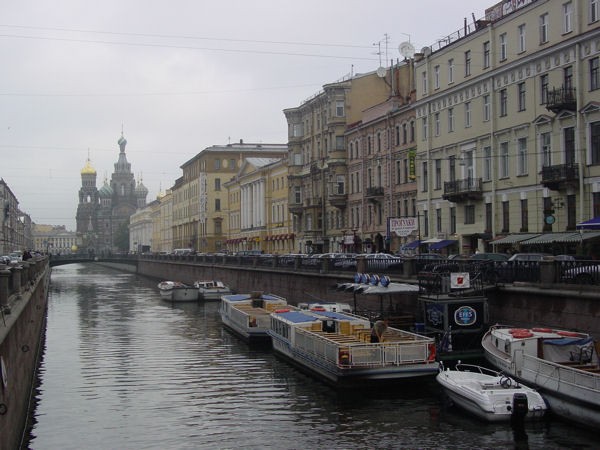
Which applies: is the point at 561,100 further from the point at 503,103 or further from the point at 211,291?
the point at 211,291

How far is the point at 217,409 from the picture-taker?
23.6 meters

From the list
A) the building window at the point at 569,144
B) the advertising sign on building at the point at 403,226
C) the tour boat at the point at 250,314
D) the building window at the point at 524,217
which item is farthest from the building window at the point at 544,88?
the tour boat at the point at 250,314

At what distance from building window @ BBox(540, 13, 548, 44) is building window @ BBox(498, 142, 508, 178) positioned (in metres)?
6.06

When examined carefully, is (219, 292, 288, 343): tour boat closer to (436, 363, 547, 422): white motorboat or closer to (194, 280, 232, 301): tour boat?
(436, 363, 547, 422): white motorboat

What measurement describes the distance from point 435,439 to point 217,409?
6541mm

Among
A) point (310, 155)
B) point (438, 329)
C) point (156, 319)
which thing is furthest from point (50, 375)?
point (310, 155)

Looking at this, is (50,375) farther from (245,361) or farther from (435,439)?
(435,439)

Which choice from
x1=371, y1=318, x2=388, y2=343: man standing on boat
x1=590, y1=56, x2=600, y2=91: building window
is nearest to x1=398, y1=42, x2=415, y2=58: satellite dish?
x1=590, y1=56, x2=600, y2=91: building window

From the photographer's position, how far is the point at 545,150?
140 ft

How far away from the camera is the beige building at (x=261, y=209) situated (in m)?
92.1

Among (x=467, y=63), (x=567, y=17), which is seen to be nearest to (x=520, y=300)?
(x=567, y=17)

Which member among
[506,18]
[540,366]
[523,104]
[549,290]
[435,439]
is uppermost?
[506,18]

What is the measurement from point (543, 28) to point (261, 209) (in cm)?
6036

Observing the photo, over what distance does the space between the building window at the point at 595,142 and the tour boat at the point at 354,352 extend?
15.0 m
